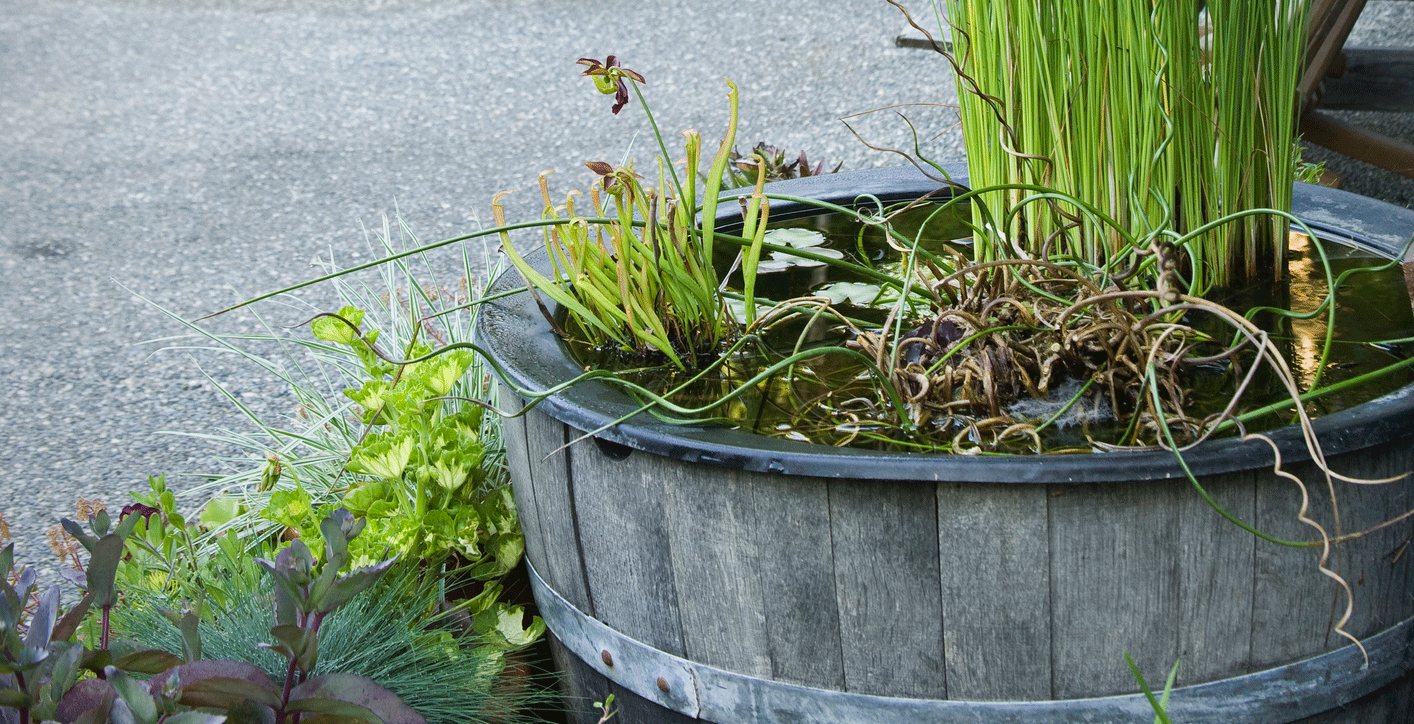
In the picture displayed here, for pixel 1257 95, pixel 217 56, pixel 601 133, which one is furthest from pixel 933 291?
pixel 217 56

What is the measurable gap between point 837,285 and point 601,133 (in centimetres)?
299

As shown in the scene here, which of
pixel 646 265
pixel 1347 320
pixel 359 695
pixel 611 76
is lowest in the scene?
pixel 359 695

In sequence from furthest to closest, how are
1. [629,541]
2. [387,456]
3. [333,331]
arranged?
[333,331], [387,456], [629,541]

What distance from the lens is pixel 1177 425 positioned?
0.87 meters

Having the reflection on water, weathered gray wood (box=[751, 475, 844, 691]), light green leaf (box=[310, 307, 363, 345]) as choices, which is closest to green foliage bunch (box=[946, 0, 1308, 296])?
the reflection on water

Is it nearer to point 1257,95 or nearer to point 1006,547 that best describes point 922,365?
point 1006,547

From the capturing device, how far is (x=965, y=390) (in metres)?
0.94

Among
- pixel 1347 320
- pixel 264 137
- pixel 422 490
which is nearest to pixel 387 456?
pixel 422 490

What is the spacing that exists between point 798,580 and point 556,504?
0.27m

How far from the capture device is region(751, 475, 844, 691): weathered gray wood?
0.83m

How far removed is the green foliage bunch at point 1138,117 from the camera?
3.57ft

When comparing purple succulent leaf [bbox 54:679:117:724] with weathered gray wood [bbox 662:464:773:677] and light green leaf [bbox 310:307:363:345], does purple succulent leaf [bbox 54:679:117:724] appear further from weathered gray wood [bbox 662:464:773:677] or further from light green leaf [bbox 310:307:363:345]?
light green leaf [bbox 310:307:363:345]

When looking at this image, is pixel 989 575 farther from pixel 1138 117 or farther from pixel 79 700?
pixel 79 700

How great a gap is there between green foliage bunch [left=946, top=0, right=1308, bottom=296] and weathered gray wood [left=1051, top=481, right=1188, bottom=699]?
37 centimetres
